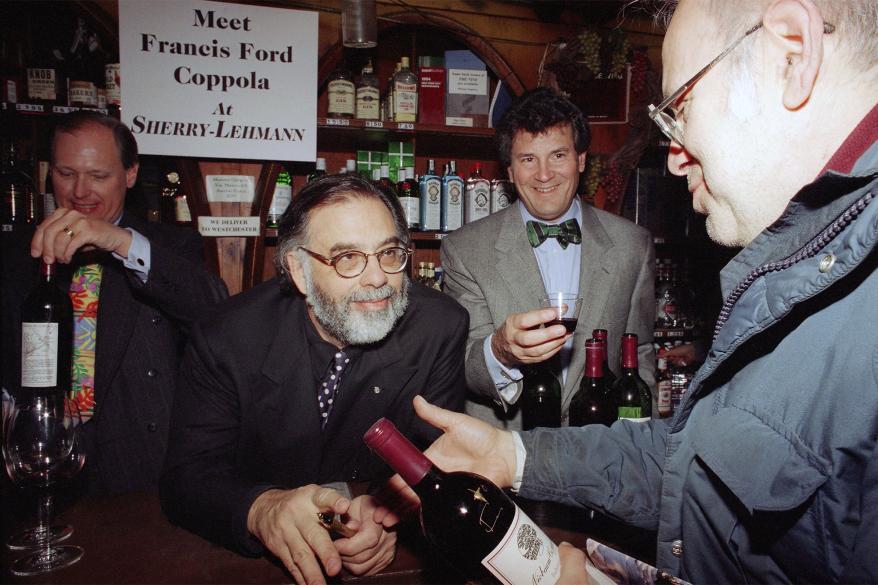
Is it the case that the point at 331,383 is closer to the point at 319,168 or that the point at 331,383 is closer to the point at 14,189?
the point at 319,168

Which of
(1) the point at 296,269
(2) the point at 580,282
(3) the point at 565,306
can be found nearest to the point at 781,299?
(3) the point at 565,306

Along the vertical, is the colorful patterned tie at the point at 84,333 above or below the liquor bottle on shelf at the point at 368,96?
below

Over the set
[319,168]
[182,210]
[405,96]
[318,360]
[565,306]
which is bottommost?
[318,360]

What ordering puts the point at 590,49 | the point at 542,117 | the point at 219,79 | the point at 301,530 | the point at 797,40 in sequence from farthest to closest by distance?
the point at 590,49, the point at 219,79, the point at 542,117, the point at 301,530, the point at 797,40

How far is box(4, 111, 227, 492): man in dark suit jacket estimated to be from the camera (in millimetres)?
2406

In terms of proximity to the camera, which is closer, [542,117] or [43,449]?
[43,449]

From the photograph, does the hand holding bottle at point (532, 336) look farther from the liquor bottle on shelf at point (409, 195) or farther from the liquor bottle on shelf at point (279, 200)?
the liquor bottle on shelf at point (279, 200)

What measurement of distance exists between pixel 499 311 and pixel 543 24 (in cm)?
225

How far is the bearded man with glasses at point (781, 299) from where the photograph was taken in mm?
800

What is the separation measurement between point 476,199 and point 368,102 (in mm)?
884

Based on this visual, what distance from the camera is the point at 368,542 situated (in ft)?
4.06

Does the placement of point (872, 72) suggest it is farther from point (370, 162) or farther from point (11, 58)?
point (11, 58)

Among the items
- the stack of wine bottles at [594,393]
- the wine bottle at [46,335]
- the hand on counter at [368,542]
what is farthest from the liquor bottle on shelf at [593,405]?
the wine bottle at [46,335]

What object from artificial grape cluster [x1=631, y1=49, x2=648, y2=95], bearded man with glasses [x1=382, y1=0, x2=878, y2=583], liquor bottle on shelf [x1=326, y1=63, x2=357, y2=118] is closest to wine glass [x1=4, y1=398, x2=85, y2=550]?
bearded man with glasses [x1=382, y1=0, x2=878, y2=583]
